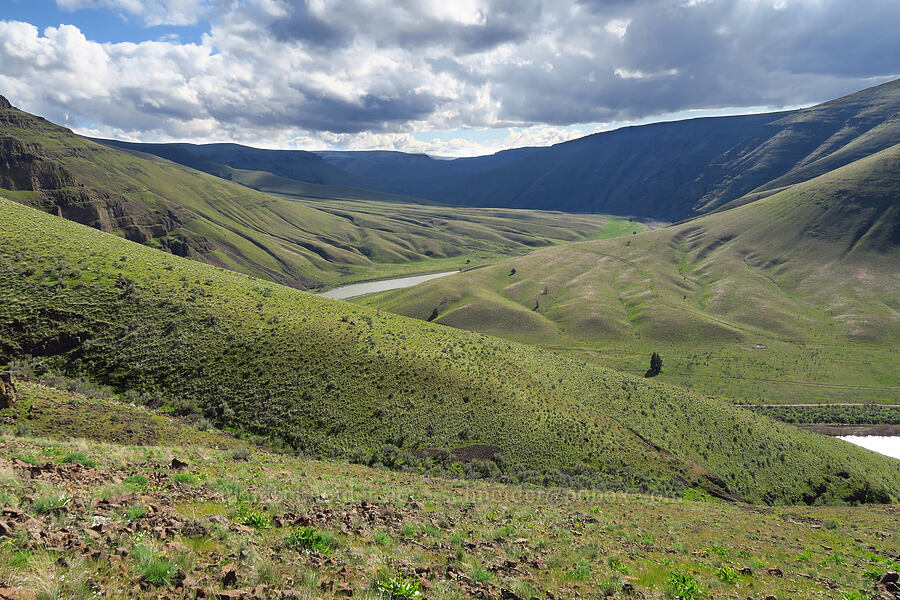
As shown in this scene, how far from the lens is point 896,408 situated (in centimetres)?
7900

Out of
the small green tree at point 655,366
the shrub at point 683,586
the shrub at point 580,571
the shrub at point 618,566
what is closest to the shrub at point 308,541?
the shrub at point 580,571

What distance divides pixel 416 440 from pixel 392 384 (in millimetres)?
7505

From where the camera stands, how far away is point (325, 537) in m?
10.6

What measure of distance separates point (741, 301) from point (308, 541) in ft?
521

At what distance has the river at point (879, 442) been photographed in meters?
65.2

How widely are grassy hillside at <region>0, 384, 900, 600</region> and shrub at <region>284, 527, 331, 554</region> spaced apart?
4cm

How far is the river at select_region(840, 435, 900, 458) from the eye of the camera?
65.2 meters

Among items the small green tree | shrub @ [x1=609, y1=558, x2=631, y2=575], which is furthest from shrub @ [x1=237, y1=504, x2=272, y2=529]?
the small green tree

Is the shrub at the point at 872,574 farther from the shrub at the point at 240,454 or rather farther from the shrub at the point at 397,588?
the shrub at the point at 240,454

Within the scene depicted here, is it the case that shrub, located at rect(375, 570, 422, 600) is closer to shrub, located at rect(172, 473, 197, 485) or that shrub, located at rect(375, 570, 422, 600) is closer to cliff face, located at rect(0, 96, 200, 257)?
shrub, located at rect(172, 473, 197, 485)

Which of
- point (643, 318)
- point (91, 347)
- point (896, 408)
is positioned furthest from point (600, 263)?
point (91, 347)

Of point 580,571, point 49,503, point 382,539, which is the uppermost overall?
point 49,503

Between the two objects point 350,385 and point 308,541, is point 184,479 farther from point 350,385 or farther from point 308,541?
point 350,385

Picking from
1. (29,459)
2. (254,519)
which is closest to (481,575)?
(254,519)
